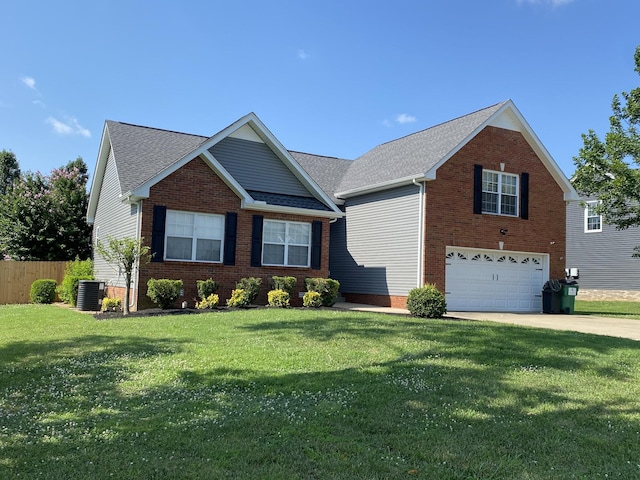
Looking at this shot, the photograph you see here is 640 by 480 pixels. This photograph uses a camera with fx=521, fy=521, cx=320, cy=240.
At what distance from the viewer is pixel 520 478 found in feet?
12.4

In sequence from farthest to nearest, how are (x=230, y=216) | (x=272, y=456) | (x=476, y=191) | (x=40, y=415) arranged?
(x=476, y=191)
(x=230, y=216)
(x=40, y=415)
(x=272, y=456)

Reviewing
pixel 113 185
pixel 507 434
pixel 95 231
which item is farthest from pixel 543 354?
pixel 95 231

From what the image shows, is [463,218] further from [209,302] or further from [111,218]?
[111,218]

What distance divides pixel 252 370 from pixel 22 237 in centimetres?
2191

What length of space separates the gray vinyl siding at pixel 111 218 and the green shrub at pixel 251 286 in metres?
3.41

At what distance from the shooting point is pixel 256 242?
16703 millimetres

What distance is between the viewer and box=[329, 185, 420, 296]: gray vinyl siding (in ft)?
58.1

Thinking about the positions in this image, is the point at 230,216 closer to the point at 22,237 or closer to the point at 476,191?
the point at 476,191

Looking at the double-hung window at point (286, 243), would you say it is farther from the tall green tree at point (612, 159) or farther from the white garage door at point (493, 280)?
the tall green tree at point (612, 159)

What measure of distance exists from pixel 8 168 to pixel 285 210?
31677 millimetres

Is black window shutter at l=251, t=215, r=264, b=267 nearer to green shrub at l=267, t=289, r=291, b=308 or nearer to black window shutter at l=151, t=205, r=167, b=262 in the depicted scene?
green shrub at l=267, t=289, r=291, b=308

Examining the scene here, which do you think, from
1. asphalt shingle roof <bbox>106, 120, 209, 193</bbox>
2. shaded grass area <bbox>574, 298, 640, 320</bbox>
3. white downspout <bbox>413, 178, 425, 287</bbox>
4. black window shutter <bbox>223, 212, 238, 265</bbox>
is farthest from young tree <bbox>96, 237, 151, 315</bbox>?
shaded grass area <bbox>574, 298, 640, 320</bbox>

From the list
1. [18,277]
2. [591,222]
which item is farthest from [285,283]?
[591,222]

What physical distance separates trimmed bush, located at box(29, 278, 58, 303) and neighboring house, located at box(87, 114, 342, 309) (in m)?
1.79
